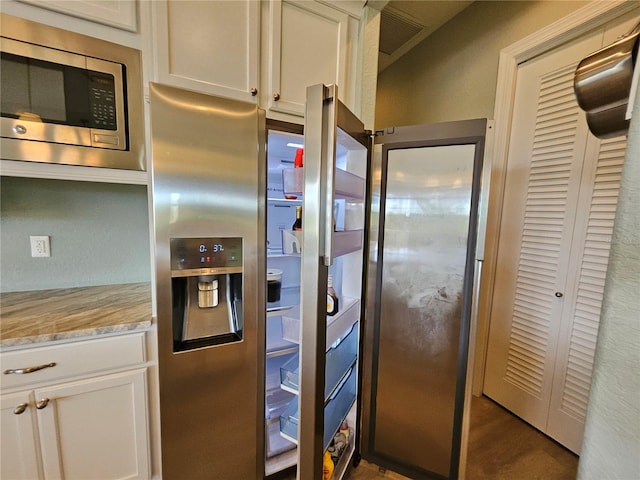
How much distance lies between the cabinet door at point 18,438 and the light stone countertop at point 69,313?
0.68 ft

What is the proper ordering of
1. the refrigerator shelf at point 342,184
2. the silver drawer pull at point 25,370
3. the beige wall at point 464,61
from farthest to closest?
1. the beige wall at point 464,61
2. the refrigerator shelf at point 342,184
3. the silver drawer pull at point 25,370

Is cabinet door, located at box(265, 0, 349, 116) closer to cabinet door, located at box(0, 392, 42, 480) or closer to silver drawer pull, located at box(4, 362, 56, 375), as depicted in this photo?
silver drawer pull, located at box(4, 362, 56, 375)

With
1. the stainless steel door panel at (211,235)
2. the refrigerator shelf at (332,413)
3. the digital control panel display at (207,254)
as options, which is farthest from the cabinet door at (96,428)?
the refrigerator shelf at (332,413)

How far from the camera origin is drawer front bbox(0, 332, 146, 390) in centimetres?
92

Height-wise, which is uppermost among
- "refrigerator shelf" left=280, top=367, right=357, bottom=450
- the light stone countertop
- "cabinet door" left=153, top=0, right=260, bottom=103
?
"cabinet door" left=153, top=0, right=260, bottom=103

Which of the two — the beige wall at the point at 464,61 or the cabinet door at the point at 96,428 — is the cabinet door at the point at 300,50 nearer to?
the beige wall at the point at 464,61

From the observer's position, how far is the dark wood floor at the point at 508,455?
142 cm

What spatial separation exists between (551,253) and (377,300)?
114 centimetres

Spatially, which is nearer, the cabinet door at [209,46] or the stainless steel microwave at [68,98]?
the stainless steel microwave at [68,98]

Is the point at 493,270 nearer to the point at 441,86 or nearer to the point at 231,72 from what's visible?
the point at 441,86

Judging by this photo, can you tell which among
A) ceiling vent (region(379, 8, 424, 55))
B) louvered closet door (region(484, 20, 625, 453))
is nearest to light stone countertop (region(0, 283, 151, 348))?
louvered closet door (region(484, 20, 625, 453))

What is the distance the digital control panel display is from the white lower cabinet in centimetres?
43

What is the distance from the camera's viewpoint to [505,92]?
181 cm

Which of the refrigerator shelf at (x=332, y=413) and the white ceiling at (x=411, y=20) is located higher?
the white ceiling at (x=411, y=20)
